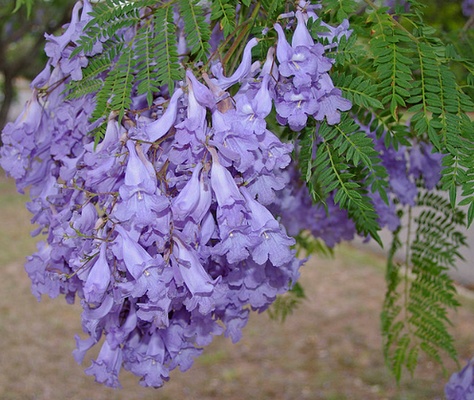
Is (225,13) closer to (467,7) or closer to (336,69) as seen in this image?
(336,69)

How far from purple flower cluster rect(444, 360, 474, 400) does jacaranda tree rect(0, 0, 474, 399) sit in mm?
689

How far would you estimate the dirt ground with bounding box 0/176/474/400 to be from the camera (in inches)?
161

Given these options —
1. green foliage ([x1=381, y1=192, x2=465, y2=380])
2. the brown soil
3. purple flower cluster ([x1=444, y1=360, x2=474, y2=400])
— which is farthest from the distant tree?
the brown soil

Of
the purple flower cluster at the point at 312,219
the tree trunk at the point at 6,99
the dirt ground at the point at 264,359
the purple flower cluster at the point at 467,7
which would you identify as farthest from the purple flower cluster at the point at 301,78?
the tree trunk at the point at 6,99

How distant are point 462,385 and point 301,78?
1104mm

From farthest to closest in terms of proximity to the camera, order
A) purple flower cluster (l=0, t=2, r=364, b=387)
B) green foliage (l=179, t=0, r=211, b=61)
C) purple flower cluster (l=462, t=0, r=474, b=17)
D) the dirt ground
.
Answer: the dirt ground
purple flower cluster (l=462, t=0, r=474, b=17)
green foliage (l=179, t=0, r=211, b=61)
purple flower cluster (l=0, t=2, r=364, b=387)

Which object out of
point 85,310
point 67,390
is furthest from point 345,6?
point 67,390

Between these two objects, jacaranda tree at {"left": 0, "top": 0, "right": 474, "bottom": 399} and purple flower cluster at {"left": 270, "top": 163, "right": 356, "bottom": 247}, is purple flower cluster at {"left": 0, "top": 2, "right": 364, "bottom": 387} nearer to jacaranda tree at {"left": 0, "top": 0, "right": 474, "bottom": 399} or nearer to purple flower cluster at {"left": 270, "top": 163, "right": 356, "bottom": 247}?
jacaranda tree at {"left": 0, "top": 0, "right": 474, "bottom": 399}

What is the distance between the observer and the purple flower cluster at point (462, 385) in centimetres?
160

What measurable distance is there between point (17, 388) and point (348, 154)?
3.78m

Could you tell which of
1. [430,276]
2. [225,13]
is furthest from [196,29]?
[430,276]

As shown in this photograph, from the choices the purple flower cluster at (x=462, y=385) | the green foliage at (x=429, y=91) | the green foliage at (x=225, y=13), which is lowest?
the purple flower cluster at (x=462, y=385)

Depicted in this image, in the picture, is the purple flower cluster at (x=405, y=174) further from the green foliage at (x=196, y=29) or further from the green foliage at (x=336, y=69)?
the green foliage at (x=196, y=29)

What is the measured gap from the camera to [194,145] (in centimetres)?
81
